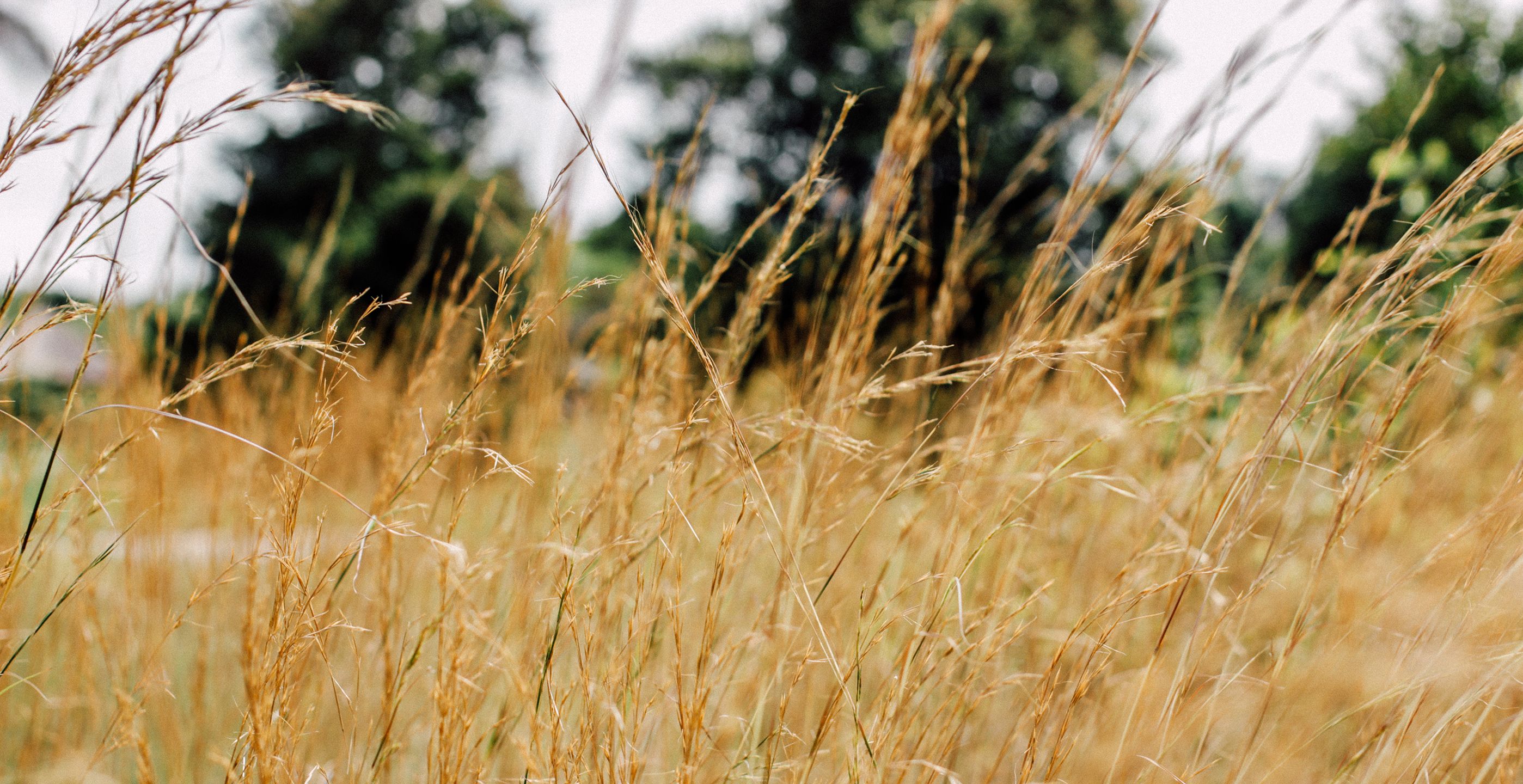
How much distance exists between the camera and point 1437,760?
881 mm

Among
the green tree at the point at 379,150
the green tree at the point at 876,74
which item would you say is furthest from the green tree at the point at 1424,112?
the green tree at the point at 379,150

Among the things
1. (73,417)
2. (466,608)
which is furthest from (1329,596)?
(73,417)

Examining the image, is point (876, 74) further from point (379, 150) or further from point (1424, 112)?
point (379, 150)

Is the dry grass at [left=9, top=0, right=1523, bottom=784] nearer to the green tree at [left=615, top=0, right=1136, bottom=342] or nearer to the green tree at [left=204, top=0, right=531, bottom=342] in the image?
the green tree at [left=615, top=0, right=1136, bottom=342]

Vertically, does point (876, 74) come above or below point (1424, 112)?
below

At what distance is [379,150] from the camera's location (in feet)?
39.3

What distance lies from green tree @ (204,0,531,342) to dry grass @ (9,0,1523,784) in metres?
9.89

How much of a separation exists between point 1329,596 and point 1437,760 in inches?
9.3

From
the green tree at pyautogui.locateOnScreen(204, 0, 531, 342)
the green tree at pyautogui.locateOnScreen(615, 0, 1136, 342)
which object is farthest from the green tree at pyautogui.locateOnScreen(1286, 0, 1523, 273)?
the green tree at pyautogui.locateOnScreen(204, 0, 531, 342)

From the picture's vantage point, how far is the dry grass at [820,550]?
27.1 inches

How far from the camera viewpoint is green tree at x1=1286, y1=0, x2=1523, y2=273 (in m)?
5.18

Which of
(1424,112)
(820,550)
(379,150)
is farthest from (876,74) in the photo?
(820,550)

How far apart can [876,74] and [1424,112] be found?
7.10 metres

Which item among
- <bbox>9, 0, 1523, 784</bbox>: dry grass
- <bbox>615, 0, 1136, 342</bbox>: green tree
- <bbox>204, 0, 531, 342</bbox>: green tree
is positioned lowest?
<bbox>204, 0, 531, 342</bbox>: green tree
